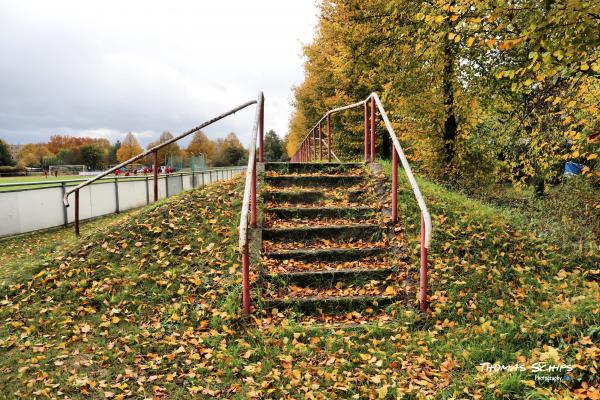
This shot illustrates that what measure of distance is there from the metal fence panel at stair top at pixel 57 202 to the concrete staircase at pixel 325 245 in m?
1.88

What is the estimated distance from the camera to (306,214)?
5.33 meters

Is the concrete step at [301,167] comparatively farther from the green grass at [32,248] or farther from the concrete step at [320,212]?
the green grass at [32,248]

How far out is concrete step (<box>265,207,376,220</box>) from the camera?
5.28 metres

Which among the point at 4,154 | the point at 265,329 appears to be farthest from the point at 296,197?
the point at 4,154

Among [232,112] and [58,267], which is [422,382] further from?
[232,112]

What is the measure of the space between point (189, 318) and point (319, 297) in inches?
50.5

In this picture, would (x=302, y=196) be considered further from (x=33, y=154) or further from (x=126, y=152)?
(x=33, y=154)

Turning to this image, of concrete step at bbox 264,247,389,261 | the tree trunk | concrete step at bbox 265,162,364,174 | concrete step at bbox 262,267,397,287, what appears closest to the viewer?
concrete step at bbox 262,267,397,287

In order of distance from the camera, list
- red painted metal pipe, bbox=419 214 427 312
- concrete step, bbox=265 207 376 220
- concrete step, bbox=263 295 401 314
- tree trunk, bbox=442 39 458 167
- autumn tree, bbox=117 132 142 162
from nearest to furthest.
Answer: red painted metal pipe, bbox=419 214 427 312
concrete step, bbox=263 295 401 314
concrete step, bbox=265 207 376 220
tree trunk, bbox=442 39 458 167
autumn tree, bbox=117 132 142 162

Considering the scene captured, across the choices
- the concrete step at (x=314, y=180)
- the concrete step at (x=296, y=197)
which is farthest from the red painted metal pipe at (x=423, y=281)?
→ the concrete step at (x=314, y=180)

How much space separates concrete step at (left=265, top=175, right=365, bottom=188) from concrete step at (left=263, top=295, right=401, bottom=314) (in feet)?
7.86

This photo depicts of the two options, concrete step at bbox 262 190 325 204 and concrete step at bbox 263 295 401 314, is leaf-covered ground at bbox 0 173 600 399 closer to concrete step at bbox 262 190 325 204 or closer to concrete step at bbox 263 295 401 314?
concrete step at bbox 263 295 401 314

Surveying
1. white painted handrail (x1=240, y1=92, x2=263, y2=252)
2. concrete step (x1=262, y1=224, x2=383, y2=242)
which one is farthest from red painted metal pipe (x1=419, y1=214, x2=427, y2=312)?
white painted handrail (x1=240, y1=92, x2=263, y2=252)

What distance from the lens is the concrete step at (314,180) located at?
6.03 meters
